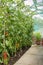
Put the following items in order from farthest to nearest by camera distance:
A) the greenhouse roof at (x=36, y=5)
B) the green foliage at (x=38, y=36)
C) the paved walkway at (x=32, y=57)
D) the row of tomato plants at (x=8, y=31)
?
the green foliage at (x=38, y=36) < the greenhouse roof at (x=36, y=5) < the paved walkway at (x=32, y=57) < the row of tomato plants at (x=8, y=31)

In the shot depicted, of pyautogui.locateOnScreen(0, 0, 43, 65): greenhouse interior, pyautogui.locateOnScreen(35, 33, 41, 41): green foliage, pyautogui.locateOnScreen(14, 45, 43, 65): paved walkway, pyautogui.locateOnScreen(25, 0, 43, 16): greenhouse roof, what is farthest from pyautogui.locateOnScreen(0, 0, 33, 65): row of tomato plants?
pyautogui.locateOnScreen(35, 33, 41, 41): green foliage

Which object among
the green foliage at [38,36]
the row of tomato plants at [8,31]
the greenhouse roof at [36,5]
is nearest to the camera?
the row of tomato plants at [8,31]

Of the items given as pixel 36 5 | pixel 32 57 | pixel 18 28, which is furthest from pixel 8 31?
pixel 36 5

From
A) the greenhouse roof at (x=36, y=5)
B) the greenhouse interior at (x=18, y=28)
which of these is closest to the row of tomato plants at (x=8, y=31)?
the greenhouse interior at (x=18, y=28)

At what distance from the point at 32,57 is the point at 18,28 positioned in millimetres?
859

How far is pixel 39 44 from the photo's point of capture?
7289 mm

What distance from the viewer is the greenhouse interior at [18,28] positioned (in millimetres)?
4391

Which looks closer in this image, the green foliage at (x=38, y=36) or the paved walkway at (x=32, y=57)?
the paved walkway at (x=32, y=57)

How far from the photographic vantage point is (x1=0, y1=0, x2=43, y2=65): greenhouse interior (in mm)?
4391

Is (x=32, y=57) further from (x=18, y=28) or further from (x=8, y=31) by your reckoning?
(x=8, y=31)

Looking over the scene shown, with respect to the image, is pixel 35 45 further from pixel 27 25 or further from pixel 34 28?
pixel 27 25

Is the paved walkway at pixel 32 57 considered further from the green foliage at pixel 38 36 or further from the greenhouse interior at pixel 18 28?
the green foliage at pixel 38 36

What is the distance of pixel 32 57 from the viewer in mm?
5473

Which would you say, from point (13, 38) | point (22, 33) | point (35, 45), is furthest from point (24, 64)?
point (35, 45)
